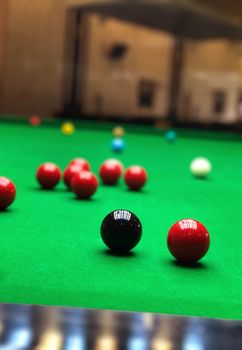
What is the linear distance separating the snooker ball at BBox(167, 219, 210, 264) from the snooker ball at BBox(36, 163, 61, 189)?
5.78 feet

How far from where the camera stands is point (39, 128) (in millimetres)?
9312

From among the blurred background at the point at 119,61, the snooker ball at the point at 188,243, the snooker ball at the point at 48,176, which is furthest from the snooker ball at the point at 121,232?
the blurred background at the point at 119,61

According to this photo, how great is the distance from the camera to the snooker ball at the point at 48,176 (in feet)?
12.5

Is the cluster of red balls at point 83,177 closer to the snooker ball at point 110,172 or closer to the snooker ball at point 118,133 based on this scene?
the snooker ball at point 110,172

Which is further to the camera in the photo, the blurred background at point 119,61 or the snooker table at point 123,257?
the blurred background at point 119,61

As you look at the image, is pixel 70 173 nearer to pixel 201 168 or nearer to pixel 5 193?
pixel 5 193

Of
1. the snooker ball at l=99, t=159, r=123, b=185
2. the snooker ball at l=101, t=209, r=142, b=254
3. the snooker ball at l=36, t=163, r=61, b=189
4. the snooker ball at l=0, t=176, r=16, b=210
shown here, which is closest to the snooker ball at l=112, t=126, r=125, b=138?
the snooker ball at l=99, t=159, r=123, b=185

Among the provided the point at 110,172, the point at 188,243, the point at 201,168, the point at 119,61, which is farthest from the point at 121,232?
the point at 119,61

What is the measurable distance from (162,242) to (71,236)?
407 millimetres

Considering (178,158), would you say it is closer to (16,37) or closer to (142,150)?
(142,150)

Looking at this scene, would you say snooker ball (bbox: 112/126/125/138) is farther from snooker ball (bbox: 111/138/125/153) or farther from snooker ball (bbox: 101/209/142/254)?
snooker ball (bbox: 101/209/142/254)

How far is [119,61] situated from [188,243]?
12259 millimetres

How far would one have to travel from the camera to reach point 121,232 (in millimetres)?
2232

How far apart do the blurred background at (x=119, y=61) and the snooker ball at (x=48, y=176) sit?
327 inches
